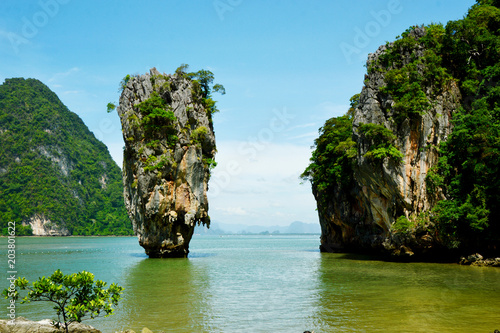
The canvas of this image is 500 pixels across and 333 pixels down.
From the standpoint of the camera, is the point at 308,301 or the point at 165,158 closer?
the point at 308,301

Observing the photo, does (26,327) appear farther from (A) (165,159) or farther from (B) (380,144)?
(B) (380,144)

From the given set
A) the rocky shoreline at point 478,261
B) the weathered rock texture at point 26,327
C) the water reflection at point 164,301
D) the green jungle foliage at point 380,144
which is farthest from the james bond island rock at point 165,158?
the weathered rock texture at point 26,327

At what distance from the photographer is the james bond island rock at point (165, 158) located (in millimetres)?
33188

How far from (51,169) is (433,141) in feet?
390

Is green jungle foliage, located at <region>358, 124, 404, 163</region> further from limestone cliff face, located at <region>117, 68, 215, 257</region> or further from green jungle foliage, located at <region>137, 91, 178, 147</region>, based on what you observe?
green jungle foliage, located at <region>137, 91, 178, 147</region>

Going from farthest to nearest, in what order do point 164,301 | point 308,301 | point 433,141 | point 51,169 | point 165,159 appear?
point 51,169, point 165,159, point 433,141, point 308,301, point 164,301

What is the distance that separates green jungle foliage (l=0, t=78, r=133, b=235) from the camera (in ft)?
355

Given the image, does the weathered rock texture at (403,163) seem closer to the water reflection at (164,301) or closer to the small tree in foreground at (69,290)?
the water reflection at (164,301)

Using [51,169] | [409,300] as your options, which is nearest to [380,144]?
[409,300]

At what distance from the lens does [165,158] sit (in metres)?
33.0

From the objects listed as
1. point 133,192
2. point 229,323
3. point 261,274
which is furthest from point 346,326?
point 133,192

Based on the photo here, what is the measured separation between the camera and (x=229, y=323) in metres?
12.6

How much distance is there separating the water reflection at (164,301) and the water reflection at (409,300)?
4270 millimetres

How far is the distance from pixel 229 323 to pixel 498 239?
2056 centimetres
